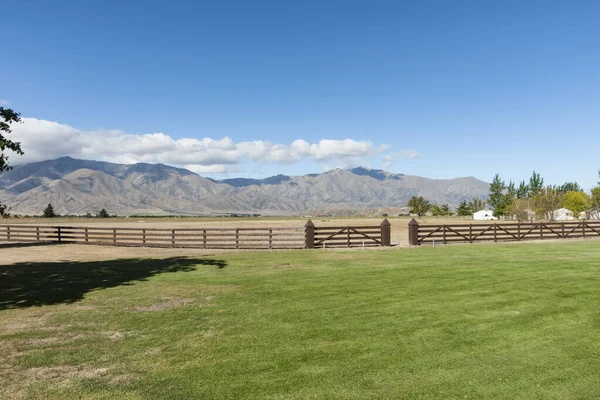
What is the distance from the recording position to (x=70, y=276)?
17172mm

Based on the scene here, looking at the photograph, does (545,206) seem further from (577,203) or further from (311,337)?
(311,337)

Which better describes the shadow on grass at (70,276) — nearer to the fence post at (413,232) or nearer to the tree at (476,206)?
the fence post at (413,232)

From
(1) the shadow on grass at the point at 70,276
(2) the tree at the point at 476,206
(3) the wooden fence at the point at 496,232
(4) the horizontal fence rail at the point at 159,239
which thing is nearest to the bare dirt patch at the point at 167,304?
(1) the shadow on grass at the point at 70,276

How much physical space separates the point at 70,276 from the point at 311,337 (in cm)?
1348

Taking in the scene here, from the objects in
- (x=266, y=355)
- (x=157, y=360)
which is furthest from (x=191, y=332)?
(x=266, y=355)

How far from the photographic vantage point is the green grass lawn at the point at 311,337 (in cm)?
603

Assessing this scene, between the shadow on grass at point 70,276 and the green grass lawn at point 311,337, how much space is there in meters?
0.16

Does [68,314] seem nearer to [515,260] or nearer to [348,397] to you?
[348,397]

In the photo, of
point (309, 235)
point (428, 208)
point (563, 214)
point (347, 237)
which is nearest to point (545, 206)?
point (563, 214)

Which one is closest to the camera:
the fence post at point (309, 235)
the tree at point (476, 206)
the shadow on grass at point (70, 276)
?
the shadow on grass at point (70, 276)

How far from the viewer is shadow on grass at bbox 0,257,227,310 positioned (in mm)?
12945

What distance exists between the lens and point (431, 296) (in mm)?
11320

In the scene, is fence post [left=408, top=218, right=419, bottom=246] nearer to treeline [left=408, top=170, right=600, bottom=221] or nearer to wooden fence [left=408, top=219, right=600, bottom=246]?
wooden fence [left=408, top=219, right=600, bottom=246]

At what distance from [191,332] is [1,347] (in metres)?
3.68
